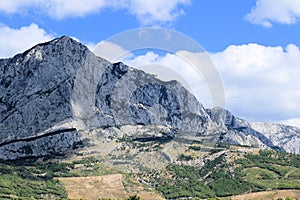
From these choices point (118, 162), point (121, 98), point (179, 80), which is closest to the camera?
point (179, 80)

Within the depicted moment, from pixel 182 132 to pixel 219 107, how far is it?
814 inches

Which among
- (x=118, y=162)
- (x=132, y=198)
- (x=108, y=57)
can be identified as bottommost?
(x=132, y=198)

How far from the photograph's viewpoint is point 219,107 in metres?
47.7

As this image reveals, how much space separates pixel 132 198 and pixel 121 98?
2846 cm

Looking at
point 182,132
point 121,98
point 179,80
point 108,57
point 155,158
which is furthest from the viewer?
point 121,98

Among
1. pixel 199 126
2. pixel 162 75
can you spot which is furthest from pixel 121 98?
pixel 162 75

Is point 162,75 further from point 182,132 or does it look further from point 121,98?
point 121,98

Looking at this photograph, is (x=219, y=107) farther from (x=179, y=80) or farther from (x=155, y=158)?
(x=155, y=158)

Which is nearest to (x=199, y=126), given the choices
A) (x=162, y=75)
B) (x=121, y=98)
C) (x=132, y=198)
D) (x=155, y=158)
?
(x=121, y=98)

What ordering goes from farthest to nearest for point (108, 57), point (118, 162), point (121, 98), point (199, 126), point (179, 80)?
point (199, 126), point (121, 98), point (118, 162), point (179, 80), point (108, 57)

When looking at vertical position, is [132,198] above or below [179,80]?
below

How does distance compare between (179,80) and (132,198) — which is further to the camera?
(132,198)

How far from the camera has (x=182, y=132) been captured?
223 feet

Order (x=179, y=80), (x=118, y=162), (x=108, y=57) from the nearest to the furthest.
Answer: (x=108, y=57) < (x=179, y=80) < (x=118, y=162)
